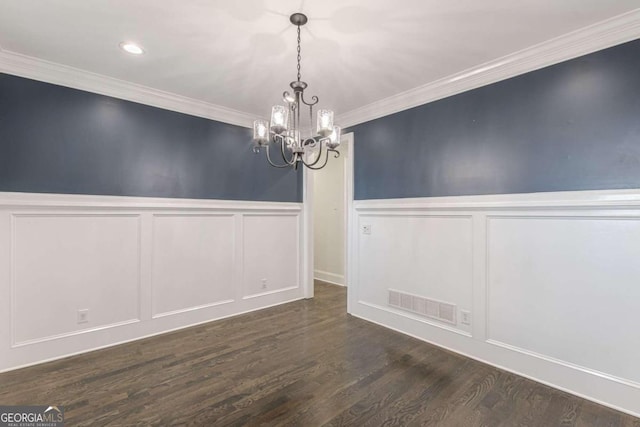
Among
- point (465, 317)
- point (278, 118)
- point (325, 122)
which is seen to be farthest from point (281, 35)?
point (465, 317)

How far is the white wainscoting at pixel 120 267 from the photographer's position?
8.52 feet

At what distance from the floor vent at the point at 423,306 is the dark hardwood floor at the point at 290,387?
31cm

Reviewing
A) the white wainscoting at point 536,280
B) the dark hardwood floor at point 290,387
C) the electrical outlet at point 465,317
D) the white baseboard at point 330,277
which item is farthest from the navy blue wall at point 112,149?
the electrical outlet at point 465,317

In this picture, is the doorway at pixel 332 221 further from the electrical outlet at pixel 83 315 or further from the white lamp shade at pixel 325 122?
the electrical outlet at pixel 83 315

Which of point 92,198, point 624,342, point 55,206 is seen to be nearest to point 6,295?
point 55,206

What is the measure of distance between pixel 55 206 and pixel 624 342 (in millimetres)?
4634

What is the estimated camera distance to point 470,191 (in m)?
2.86

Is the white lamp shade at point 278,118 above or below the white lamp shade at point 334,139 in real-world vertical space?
above

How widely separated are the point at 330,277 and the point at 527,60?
448 cm

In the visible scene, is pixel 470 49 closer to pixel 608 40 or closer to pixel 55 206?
pixel 608 40

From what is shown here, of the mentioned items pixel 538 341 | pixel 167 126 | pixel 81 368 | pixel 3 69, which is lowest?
pixel 81 368

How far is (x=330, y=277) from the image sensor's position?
5.88m

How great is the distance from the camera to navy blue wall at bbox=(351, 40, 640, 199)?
2.12 meters

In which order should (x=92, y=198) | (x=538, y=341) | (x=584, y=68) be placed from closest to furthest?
(x=584, y=68) → (x=538, y=341) → (x=92, y=198)
